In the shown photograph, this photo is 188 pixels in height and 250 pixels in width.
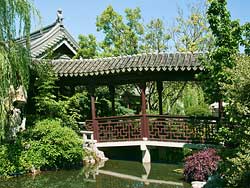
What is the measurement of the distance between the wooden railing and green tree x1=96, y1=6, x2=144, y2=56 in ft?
25.4

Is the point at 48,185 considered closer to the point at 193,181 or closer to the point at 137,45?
the point at 193,181

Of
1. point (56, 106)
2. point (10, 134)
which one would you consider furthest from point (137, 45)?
point (10, 134)

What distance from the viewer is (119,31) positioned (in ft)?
63.1

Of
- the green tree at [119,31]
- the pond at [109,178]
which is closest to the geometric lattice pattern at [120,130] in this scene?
the pond at [109,178]

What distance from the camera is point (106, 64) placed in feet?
36.0

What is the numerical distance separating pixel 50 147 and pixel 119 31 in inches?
430

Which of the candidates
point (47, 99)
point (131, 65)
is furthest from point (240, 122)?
point (47, 99)

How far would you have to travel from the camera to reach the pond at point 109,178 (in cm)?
807

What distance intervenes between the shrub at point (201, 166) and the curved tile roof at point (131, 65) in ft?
8.41

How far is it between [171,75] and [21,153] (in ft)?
14.7

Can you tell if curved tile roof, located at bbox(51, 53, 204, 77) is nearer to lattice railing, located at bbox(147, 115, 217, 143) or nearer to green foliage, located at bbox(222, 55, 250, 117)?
lattice railing, located at bbox(147, 115, 217, 143)

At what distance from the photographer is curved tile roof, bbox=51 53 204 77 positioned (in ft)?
32.8

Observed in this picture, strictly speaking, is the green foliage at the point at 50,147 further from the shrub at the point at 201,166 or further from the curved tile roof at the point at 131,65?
the shrub at the point at 201,166

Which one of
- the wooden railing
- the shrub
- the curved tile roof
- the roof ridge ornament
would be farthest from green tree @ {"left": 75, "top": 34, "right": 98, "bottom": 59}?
the shrub
